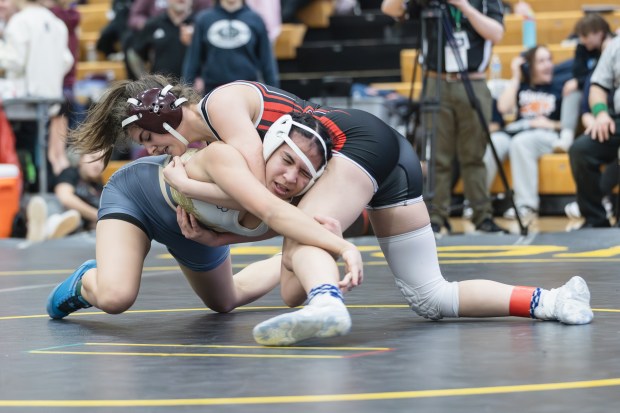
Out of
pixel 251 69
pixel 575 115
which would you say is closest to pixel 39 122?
pixel 251 69

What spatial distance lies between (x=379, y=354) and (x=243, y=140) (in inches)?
29.9

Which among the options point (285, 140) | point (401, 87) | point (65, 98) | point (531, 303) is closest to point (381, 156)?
point (285, 140)

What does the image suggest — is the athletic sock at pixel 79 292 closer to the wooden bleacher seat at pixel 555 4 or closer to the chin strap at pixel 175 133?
the chin strap at pixel 175 133

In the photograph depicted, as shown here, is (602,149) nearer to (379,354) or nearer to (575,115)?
(575,115)

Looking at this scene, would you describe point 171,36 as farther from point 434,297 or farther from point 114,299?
point 434,297

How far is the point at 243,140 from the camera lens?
372 cm

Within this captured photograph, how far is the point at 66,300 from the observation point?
435 cm

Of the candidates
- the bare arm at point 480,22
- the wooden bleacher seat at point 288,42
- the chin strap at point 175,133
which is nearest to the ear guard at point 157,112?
the chin strap at point 175,133

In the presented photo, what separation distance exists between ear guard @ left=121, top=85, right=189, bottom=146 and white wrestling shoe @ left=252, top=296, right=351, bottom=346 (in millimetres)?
916

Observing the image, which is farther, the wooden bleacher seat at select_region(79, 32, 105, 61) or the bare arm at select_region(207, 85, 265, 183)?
the wooden bleacher seat at select_region(79, 32, 105, 61)

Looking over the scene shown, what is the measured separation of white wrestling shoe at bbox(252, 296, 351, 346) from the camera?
10.8ft

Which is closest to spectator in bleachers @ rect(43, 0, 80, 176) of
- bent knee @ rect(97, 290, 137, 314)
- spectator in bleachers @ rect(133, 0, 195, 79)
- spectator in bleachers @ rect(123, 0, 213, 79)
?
spectator in bleachers @ rect(123, 0, 213, 79)

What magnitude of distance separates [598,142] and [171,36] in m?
4.01

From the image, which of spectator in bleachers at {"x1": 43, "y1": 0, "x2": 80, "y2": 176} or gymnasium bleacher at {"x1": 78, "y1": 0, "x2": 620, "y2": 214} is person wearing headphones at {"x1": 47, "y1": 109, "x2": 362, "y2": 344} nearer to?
spectator in bleachers at {"x1": 43, "y1": 0, "x2": 80, "y2": 176}
